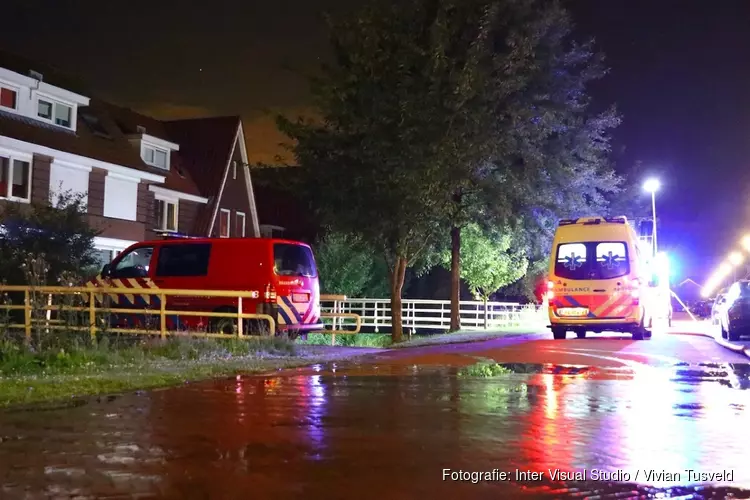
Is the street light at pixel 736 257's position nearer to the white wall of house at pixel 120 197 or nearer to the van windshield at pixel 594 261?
the van windshield at pixel 594 261

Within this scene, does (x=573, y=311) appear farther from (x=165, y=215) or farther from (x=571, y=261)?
(x=165, y=215)

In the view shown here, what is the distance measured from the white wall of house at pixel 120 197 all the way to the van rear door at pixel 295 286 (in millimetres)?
16926

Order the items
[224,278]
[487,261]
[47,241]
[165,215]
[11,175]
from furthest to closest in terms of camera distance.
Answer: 1. [165,215]
2. [487,261]
3. [11,175]
4. [47,241]
5. [224,278]

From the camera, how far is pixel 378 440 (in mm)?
6914

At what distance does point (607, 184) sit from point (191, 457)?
27423 mm

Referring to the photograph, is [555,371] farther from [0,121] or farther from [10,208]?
[0,121]

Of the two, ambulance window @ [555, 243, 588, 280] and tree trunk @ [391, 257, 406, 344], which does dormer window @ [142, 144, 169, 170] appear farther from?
ambulance window @ [555, 243, 588, 280]

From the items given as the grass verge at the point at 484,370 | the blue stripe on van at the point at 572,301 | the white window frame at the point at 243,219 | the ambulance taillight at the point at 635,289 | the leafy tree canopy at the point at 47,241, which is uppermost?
the white window frame at the point at 243,219

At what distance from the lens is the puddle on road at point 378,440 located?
5480 mm

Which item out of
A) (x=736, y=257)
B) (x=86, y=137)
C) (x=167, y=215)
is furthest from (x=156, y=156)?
(x=736, y=257)

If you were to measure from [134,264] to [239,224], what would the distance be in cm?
2416

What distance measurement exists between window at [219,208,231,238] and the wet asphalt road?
29278mm

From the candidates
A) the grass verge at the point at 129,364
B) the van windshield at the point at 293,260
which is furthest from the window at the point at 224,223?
the grass verge at the point at 129,364

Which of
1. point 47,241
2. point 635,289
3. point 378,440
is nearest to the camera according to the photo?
point 378,440
